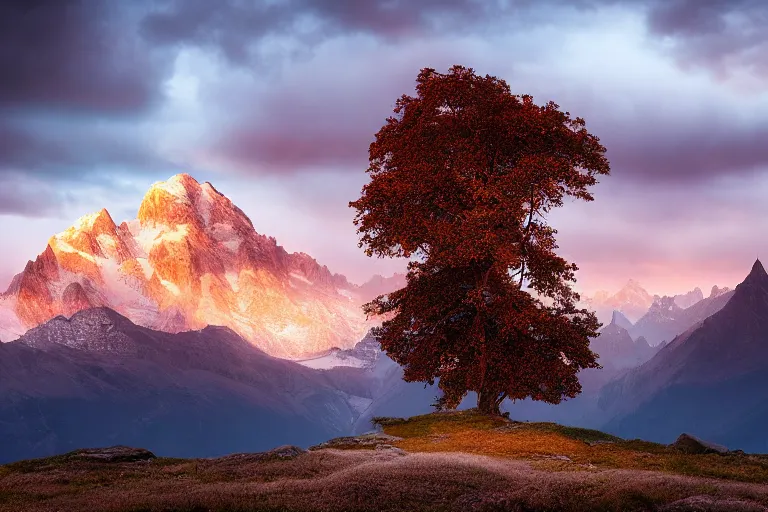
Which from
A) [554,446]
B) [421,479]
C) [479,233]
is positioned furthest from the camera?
[479,233]

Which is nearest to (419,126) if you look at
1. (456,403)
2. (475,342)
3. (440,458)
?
(475,342)

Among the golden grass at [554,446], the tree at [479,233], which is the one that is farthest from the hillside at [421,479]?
the tree at [479,233]

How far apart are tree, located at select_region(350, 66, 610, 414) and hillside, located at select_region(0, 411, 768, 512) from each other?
883 centimetres

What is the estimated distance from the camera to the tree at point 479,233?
5338 centimetres

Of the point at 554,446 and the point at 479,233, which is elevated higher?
the point at 479,233

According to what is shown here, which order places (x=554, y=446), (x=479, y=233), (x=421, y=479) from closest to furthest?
1. (x=421, y=479)
2. (x=554, y=446)
3. (x=479, y=233)

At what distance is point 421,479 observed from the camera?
29.8 m

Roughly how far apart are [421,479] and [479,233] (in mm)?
24915

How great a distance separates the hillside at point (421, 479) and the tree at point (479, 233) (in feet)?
29.0

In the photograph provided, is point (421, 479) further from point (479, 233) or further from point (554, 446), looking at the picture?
point (479, 233)

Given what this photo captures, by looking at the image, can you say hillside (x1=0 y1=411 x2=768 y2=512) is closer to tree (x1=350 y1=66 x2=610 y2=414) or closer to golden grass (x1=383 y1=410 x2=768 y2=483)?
golden grass (x1=383 y1=410 x2=768 y2=483)

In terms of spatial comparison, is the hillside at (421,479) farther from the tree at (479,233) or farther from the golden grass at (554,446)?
the tree at (479,233)

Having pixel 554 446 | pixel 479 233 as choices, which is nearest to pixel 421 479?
pixel 554 446

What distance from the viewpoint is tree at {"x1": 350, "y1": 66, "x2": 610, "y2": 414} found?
53375 mm
